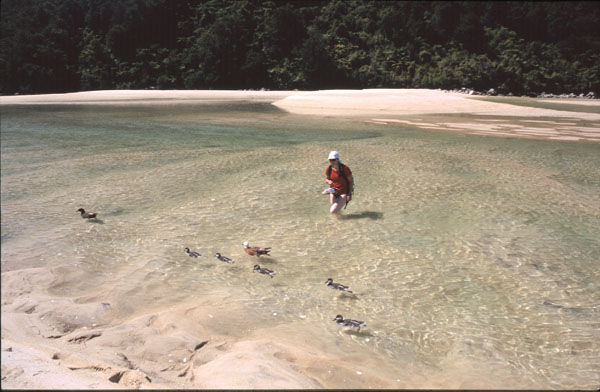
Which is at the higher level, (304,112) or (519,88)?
(519,88)

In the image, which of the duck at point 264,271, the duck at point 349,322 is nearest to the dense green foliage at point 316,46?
the duck at point 264,271

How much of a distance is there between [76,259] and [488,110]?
42.3 m

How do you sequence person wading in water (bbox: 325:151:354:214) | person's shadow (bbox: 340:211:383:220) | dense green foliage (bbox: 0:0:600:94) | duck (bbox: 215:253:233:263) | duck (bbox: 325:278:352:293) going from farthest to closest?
dense green foliage (bbox: 0:0:600:94), person's shadow (bbox: 340:211:383:220), person wading in water (bbox: 325:151:354:214), duck (bbox: 215:253:233:263), duck (bbox: 325:278:352:293)

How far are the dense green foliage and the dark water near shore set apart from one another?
64940 millimetres

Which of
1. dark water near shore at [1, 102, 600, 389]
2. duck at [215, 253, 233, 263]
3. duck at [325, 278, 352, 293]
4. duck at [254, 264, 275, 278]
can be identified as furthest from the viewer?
duck at [215, 253, 233, 263]

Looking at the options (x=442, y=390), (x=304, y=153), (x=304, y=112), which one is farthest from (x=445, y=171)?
(x=304, y=112)

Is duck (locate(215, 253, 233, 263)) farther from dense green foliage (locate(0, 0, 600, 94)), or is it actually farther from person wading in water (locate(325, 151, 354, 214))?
dense green foliage (locate(0, 0, 600, 94))

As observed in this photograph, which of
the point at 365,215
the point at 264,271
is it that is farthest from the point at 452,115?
the point at 264,271

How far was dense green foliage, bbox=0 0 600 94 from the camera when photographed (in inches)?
3093

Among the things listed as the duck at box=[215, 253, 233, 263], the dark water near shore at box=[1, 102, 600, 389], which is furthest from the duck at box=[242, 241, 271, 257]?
the duck at box=[215, 253, 233, 263]

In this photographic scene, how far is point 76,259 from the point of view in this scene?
24.3 ft

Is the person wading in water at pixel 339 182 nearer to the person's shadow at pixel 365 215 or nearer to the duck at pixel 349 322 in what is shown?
the person's shadow at pixel 365 215

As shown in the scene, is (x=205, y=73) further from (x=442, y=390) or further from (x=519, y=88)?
(x=442, y=390)

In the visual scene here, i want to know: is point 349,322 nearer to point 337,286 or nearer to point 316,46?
point 337,286
